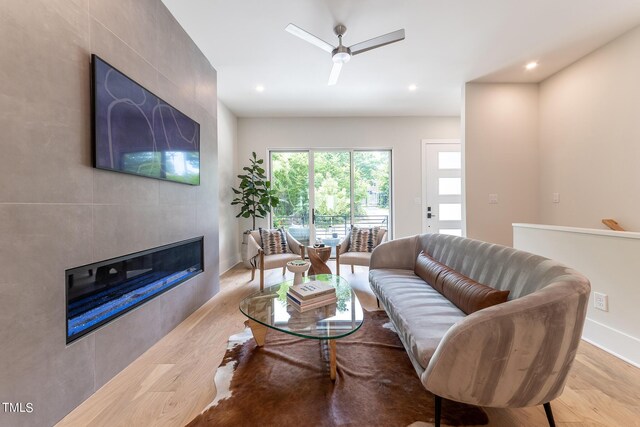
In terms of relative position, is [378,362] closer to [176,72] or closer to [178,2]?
[176,72]

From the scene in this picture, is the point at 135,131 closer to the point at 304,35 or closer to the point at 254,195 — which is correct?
the point at 304,35

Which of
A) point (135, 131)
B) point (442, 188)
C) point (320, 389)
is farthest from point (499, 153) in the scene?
point (135, 131)

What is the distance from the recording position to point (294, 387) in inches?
56.8

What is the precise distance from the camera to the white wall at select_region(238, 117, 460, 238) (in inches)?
185

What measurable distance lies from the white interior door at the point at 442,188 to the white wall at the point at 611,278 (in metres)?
2.45

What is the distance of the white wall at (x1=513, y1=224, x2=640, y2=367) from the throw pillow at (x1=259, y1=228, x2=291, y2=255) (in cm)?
294

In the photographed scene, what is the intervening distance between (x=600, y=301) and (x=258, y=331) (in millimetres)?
2578

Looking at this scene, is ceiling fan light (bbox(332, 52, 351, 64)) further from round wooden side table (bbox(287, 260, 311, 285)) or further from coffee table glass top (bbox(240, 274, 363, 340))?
coffee table glass top (bbox(240, 274, 363, 340))

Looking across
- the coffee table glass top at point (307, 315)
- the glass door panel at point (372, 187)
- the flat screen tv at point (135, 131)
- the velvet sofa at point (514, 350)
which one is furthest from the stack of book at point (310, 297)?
the glass door panel at point (372, 187)

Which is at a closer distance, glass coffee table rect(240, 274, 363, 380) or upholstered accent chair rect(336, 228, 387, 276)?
glass coffee table rect(240, 274, 363, 380)

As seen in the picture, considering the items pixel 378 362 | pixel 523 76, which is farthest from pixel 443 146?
pixel 378 362

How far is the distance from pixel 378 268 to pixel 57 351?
235 centimetres

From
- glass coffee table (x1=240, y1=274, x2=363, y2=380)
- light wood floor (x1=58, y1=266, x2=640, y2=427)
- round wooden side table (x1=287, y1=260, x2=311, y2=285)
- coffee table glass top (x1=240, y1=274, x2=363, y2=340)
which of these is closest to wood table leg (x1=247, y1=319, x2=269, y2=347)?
glass coffee table (x1=240, y1=274, x2=363, y2=380)

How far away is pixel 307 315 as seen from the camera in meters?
Result: 1.55
